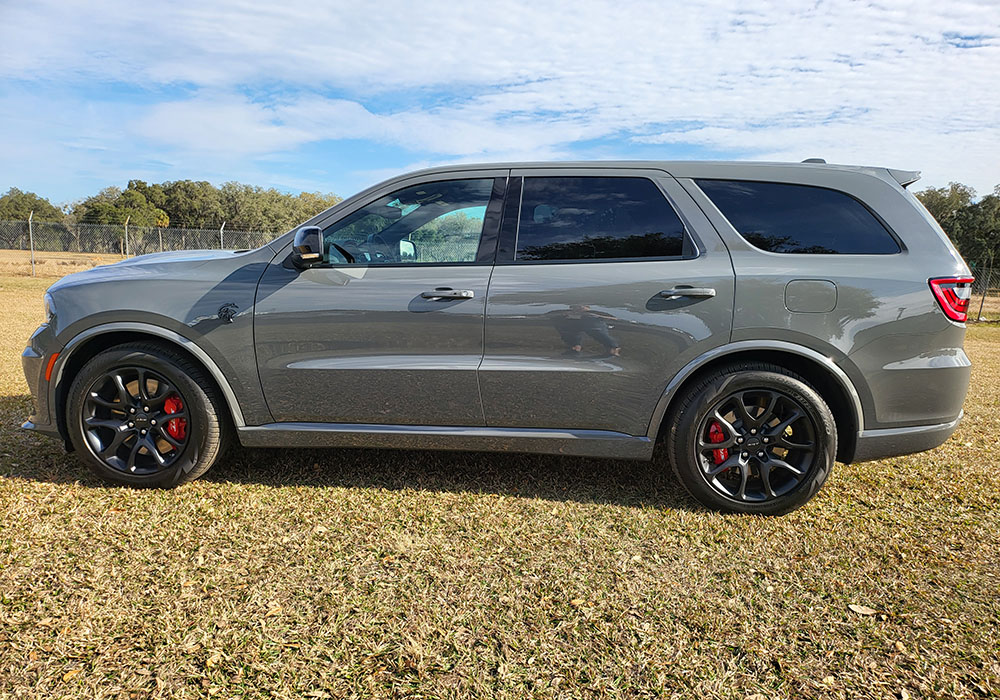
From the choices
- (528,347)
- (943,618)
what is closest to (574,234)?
(528,347)

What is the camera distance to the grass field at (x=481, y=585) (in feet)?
7.12

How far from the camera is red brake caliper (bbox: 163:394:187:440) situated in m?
3.52

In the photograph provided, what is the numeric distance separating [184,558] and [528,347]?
1.88m

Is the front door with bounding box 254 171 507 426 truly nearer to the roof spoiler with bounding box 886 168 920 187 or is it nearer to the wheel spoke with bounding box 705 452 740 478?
the wheel spoke with bounding box 705 452 740 478

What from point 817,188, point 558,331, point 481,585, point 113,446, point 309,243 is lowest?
point 481,585

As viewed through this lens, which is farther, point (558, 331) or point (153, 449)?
point (153, 449)

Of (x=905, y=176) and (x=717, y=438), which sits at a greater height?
(x=905, y=176)

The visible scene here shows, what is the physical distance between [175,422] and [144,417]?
6.4 inches

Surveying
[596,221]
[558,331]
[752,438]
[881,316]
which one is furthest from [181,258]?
[881,316]

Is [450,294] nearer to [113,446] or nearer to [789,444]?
[789,444]

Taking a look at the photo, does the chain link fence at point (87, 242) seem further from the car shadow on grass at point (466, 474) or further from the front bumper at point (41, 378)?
the car shadow on grass at point (466, 474)

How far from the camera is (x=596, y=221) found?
11.2ft

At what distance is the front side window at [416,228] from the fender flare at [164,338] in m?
0.85

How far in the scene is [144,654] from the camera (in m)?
2.22
